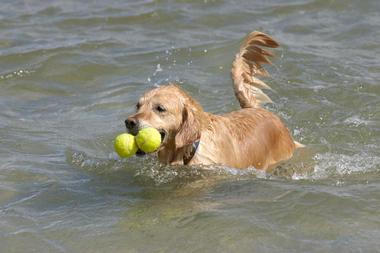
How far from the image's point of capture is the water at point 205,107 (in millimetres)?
5812

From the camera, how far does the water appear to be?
5.81 metres

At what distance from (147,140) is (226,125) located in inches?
48.7

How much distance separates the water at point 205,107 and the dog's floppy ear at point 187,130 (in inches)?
13.1

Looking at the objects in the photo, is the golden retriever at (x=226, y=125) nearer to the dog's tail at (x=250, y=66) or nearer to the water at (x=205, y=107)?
the dog's tail at (x=250, y=66)

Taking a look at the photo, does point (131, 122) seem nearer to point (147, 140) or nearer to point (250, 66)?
point (147, 140)

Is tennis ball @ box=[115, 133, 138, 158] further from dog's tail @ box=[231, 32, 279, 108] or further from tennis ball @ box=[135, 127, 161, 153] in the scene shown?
dog's tail @ box=[231, 32, 279, 108]

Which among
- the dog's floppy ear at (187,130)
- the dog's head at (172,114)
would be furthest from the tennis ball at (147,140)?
the dog's floppy ear at (187,130)

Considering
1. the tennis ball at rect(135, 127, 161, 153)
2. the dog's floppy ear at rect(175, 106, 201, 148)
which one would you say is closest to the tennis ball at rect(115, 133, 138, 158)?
the tennis ball at rect(135, 127, 161, 153)

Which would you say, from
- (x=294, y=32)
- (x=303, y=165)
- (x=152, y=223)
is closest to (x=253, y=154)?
(x=303, y=165)

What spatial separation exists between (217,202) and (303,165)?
160cm

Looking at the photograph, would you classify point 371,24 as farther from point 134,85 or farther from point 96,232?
point 96,232

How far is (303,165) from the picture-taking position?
7.73 metres

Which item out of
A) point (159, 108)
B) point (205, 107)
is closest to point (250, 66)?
point (205, 107)

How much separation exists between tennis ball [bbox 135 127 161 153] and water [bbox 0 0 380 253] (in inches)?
20.2
